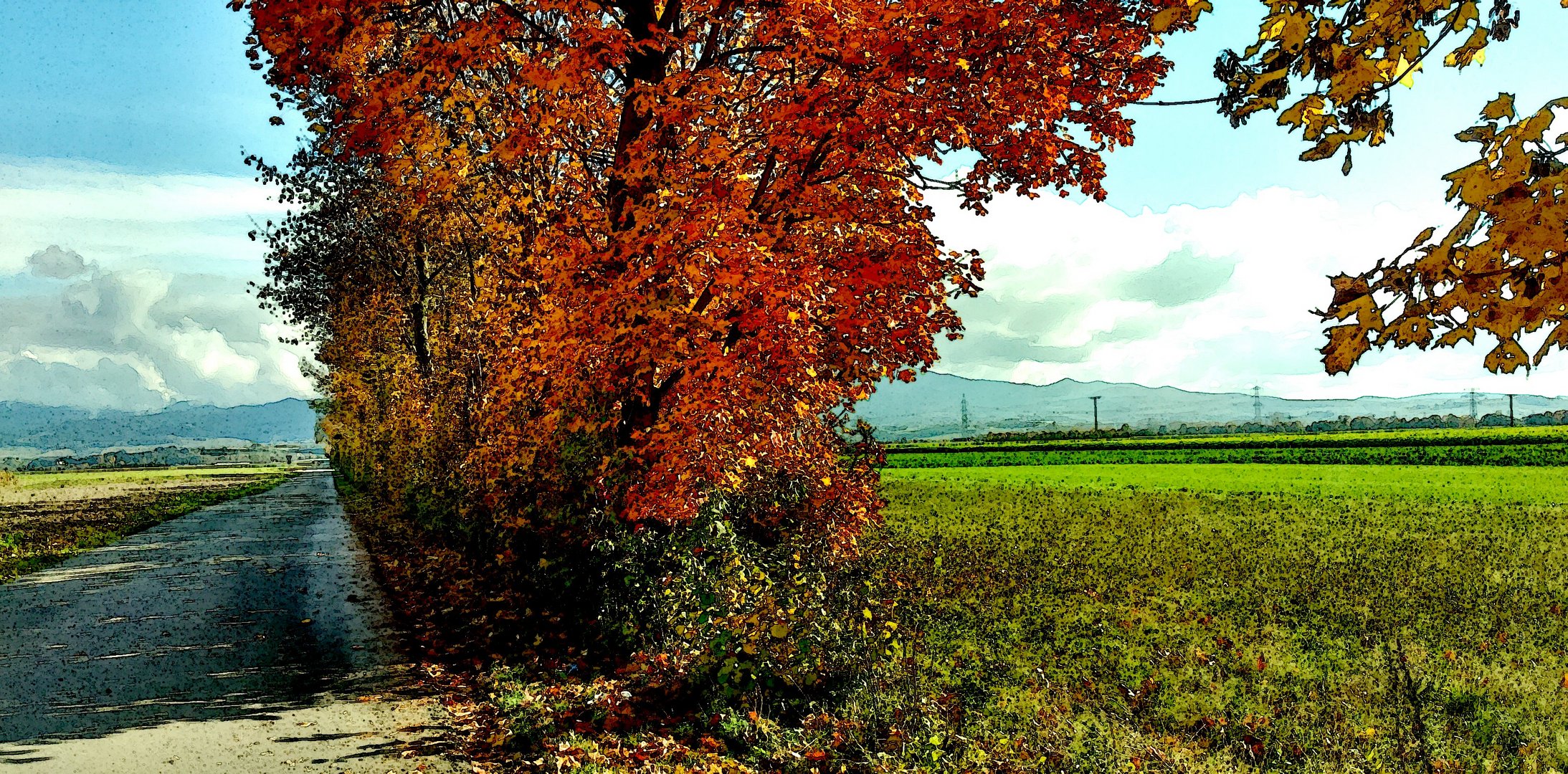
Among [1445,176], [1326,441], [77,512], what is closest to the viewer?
[1445,176]

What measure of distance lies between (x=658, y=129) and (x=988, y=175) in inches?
136

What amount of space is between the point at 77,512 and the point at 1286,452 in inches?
2703

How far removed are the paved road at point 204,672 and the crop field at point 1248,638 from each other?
16.5 feet

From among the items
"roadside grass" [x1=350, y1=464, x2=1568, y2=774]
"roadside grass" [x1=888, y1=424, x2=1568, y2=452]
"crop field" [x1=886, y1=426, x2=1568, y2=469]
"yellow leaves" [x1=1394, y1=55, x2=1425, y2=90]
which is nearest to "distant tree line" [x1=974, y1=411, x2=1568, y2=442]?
"roadside grass" [x1=888, y1=424, x2=1568, y2=452]

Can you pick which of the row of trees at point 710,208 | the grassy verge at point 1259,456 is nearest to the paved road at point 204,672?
the row of trees at point 710,208

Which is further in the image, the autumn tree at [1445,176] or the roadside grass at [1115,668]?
the roadside grass at [1115,668]

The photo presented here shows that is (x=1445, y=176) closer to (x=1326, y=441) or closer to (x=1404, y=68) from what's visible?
(x=1404, y=68)

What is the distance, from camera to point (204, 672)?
9273 millimetres

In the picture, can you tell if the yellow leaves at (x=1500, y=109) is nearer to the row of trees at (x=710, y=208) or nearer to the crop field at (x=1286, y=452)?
the row of trees at (x=710, y=208)

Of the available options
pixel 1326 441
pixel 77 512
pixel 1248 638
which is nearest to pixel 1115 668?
pixel 1248 638

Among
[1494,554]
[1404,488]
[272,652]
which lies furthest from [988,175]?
[1404,488]

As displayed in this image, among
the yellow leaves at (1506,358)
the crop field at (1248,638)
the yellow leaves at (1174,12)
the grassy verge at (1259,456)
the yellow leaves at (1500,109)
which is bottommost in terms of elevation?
the grassy verge at (1259,456)

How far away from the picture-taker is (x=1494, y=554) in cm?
1836

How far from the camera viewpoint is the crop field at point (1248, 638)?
7500mm
